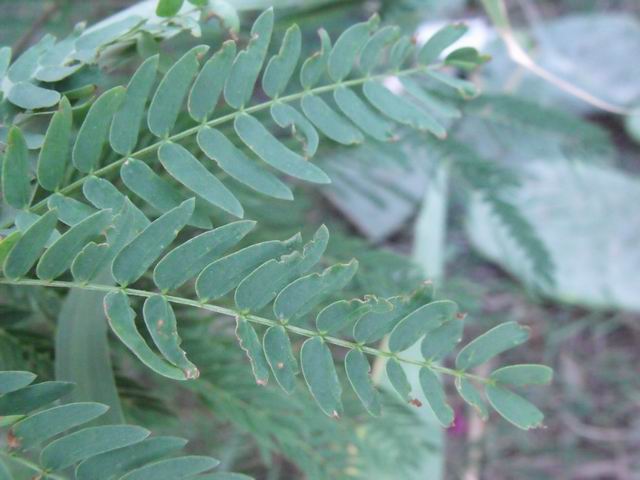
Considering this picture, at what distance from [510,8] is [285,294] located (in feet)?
6.54

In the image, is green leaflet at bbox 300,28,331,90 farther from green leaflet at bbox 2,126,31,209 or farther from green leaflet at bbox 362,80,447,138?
green leaflet at bbox 2,126,31,209

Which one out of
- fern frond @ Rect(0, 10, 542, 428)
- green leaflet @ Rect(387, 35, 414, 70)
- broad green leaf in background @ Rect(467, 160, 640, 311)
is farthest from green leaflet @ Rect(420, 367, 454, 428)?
broad green leaf in background @ Rect(467, 160, 640, 311)

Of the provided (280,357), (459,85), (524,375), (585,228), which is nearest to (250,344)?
(280,357)

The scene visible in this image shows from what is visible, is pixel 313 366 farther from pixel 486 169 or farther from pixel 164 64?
pixel 486 169

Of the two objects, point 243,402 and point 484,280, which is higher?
point 243,402

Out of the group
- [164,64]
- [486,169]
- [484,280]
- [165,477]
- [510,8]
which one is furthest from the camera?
[510,8]

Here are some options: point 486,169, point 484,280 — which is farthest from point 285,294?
point 484,280

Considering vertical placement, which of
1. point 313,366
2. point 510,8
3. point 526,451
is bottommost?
point 526,451

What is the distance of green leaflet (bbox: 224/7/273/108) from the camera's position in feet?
1.22

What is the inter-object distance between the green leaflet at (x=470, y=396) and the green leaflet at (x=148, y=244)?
0.44ft

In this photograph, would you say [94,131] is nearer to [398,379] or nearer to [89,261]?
[89,261]

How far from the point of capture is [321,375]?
1.00 ft

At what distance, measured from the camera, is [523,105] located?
30.7 inches

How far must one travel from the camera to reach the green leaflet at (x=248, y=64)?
37 centimetres
